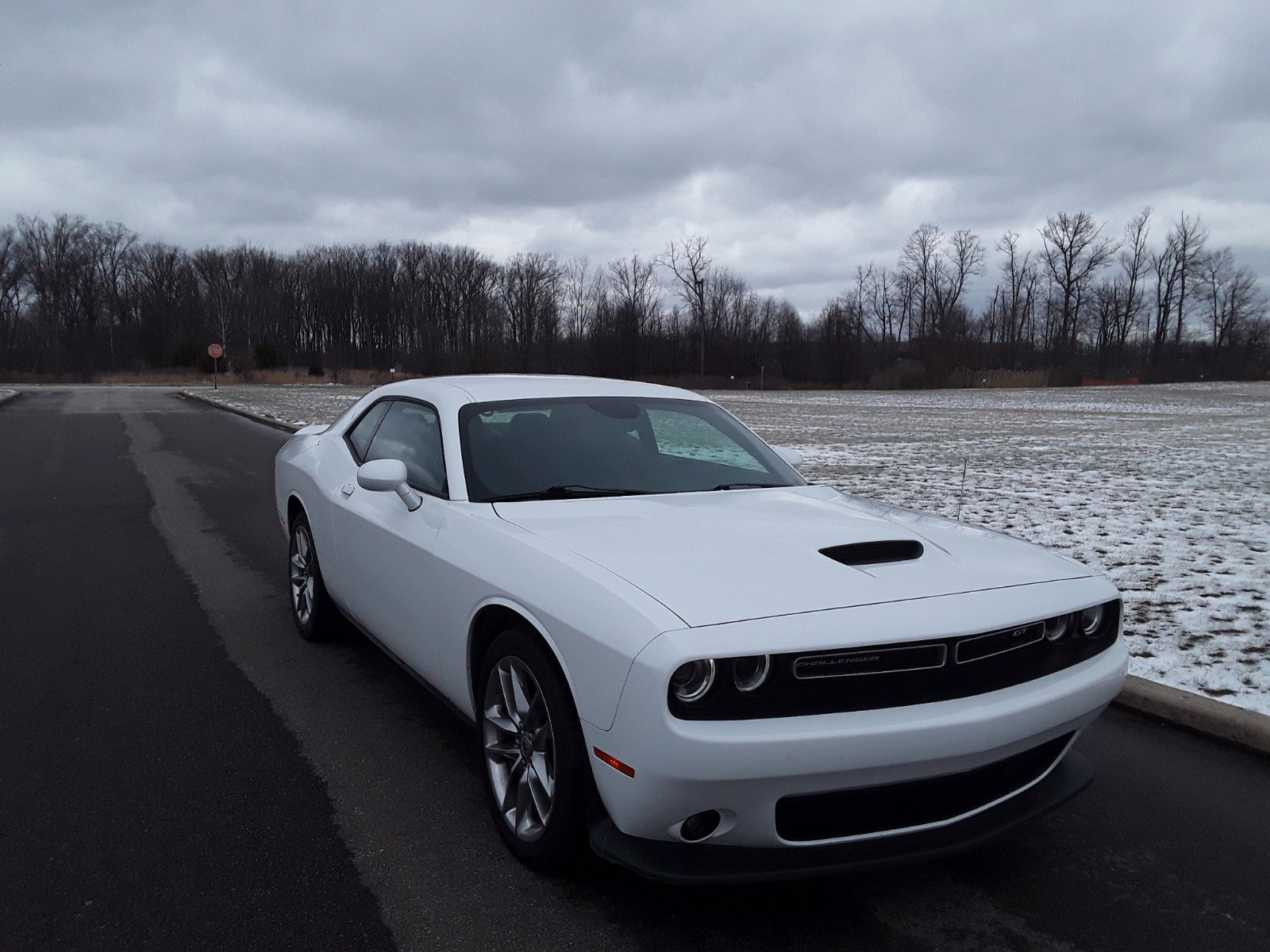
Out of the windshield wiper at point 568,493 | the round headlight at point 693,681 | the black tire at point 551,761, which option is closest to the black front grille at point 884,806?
the round headlight at point 693,681

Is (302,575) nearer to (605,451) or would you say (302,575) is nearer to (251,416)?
(605,451)

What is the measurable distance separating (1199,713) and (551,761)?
3.00 m

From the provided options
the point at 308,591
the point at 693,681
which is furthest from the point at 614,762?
the point at 308,591

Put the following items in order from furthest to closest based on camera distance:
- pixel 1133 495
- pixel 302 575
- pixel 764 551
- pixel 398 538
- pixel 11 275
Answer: pixel 11 275, pixel 1133 495, pixel 302 575, pixel 398 538, pixel 764 551

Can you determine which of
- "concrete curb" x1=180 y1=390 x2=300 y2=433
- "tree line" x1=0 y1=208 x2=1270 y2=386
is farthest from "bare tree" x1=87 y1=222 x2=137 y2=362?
"concrete curb" x1=180 y1=390 x2=300 y2=433

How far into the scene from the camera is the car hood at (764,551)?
2395 millimetres

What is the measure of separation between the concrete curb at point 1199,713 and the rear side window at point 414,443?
3.29 meters

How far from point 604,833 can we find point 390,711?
1886 millimetres

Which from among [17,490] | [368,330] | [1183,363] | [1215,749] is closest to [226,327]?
[368,330]

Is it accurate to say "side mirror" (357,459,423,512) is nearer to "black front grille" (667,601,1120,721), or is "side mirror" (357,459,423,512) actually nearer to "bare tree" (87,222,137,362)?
"black front grille" (667,601,1120,721)

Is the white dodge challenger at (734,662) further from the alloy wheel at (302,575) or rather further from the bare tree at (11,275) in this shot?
the bare tree at (11,275)

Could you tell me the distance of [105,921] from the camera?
246cm

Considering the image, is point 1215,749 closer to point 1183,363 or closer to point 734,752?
point 734,752

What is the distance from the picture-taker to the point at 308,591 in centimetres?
494
